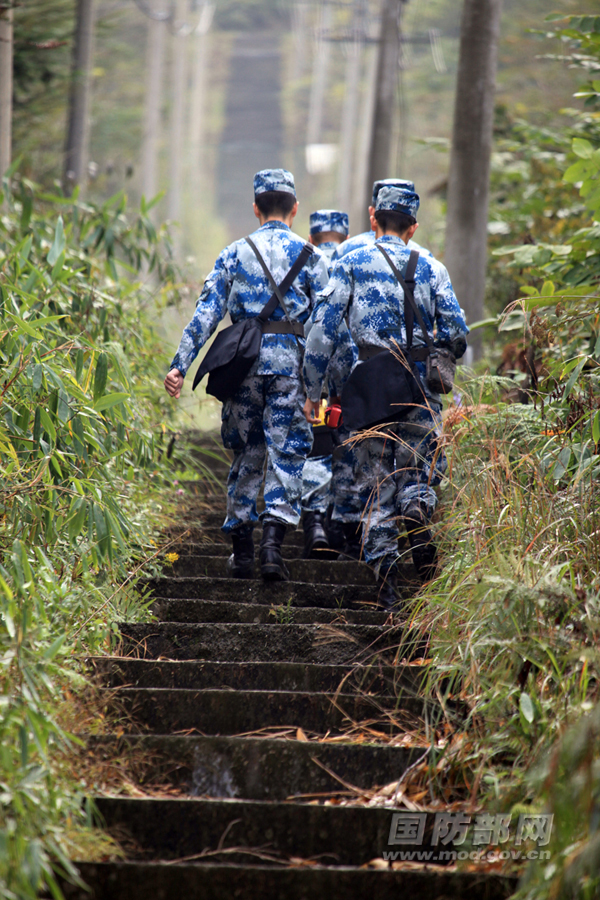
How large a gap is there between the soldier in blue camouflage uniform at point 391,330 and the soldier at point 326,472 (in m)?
0.18

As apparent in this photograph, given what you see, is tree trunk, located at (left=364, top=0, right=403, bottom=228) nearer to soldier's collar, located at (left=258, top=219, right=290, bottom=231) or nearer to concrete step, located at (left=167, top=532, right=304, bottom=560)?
soldier's collar, located at (left=258, top=219, right=290, bottom=231)

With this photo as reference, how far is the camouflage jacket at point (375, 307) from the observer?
4273 millimetres

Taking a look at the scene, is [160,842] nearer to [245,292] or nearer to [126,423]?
[126,423]

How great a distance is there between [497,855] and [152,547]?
2.39m

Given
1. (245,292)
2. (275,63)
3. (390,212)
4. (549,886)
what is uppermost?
(275,63)

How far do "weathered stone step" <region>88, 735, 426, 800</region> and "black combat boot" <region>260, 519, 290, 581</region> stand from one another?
1392 mm

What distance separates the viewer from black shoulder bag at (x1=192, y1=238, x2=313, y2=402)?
429 cm

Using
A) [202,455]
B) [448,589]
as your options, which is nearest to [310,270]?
[448,589]

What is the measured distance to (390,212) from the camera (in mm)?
4336

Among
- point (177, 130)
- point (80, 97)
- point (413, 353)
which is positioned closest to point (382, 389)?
point (413, 353)

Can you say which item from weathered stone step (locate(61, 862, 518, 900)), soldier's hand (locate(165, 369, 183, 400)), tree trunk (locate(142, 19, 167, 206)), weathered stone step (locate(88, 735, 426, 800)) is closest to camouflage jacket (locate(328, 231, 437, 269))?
soldier's hand (locate(165, 369, 183, 400))

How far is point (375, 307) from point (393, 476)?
0.80m

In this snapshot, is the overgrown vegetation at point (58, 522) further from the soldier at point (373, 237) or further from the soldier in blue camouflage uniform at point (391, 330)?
the soldier at point (373, 237)

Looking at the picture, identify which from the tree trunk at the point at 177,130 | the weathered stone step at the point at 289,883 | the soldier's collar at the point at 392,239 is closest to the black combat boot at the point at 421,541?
the soldier's collar at the point at 392,239
